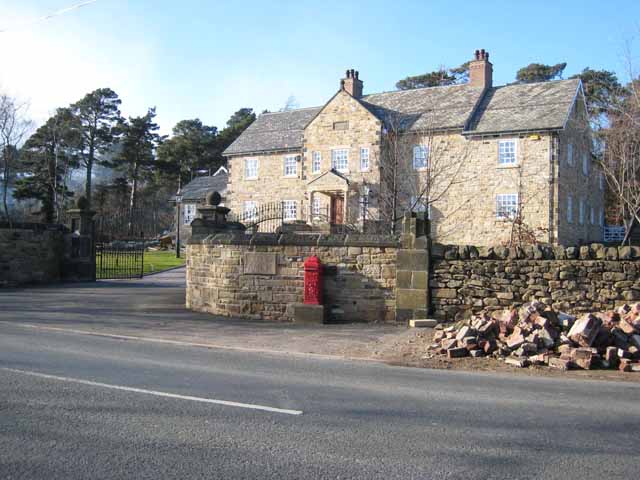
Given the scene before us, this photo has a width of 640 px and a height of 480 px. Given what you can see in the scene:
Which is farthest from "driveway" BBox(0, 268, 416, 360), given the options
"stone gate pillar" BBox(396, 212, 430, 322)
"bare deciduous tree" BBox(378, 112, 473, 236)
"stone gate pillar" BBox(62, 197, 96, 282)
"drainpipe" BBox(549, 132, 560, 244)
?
"drainpipe" BBox(549, 132, 560, 244)

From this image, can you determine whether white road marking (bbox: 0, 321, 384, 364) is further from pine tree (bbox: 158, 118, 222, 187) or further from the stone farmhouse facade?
pine tree (bbox: 158, 118, 222, 187)

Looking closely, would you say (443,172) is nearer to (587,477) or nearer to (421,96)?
A: (421,96)

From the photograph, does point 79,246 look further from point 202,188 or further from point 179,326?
point 202,188

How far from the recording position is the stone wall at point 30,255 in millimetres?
21016

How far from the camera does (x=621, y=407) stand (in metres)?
6.33

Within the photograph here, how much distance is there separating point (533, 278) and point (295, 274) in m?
5.25

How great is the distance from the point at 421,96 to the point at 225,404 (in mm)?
33729

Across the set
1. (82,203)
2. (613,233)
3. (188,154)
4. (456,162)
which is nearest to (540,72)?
(613,233)

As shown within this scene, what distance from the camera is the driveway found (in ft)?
34.5

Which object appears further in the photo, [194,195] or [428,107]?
[194,195]

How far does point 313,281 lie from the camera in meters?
12.9

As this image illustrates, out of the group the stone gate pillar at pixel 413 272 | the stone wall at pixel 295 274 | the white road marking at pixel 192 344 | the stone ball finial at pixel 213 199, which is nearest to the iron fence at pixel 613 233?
the stone ball finial at pixel 213 199

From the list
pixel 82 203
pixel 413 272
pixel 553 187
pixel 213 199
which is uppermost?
pixel 553 187

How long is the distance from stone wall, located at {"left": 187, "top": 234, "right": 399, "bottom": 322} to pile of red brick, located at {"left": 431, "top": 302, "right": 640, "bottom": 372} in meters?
2.84
